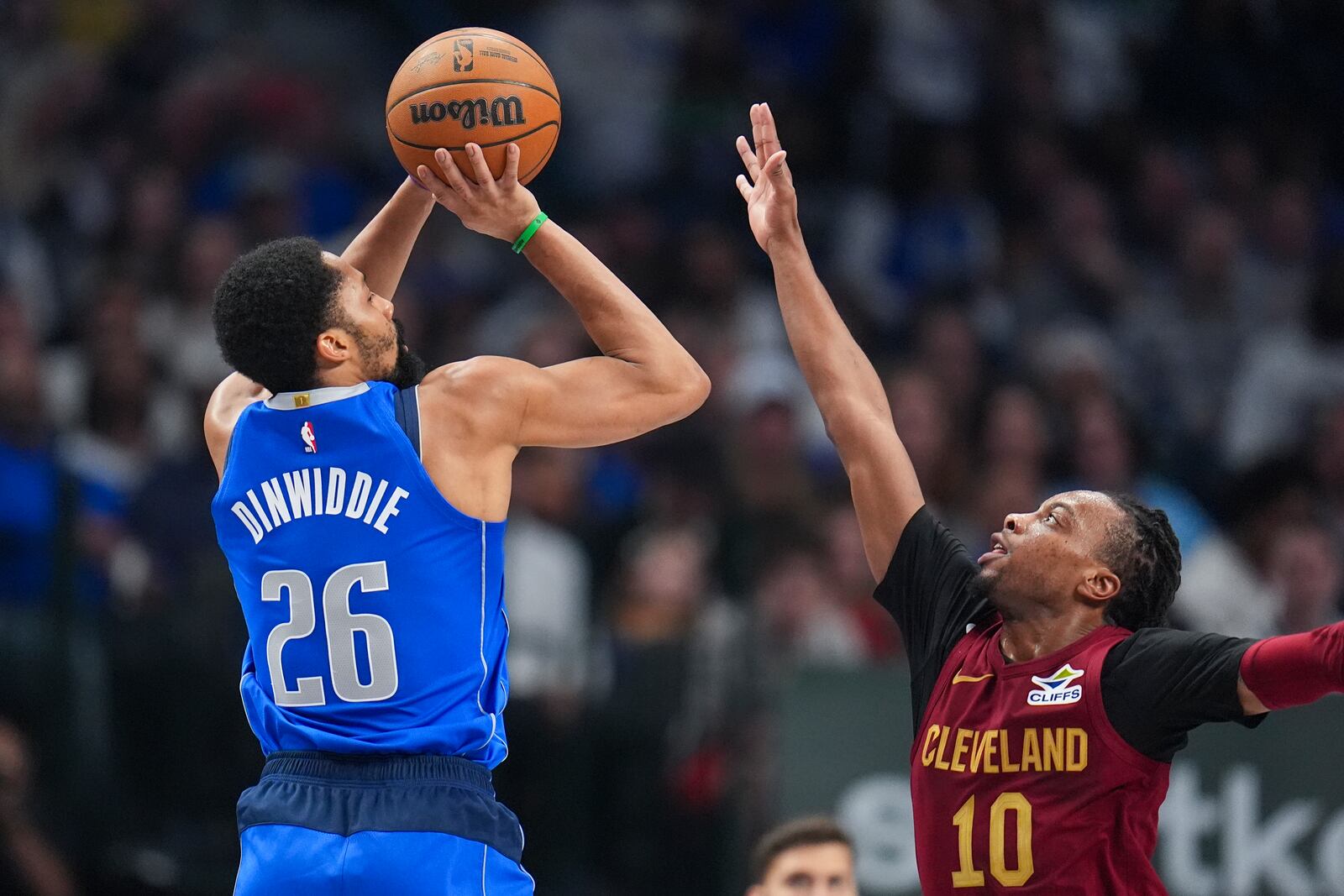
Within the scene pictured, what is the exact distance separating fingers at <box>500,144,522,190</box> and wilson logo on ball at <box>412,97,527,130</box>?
7cm

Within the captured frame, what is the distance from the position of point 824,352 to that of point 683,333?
5.56 meters

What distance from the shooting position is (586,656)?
822 centimetres

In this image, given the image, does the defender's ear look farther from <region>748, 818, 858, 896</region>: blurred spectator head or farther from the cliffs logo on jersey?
<region>748, 818, 858, 896</region>: blurred spectator head

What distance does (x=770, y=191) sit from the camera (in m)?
5.01

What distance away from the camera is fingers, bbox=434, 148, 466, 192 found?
4480 millimetres

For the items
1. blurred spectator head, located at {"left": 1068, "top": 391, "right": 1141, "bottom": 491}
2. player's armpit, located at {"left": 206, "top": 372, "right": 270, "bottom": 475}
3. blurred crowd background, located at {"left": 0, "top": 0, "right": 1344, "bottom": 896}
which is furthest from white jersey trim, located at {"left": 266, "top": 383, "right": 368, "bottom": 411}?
blurred spectator head, located at {"left": 1068, "top": 391, "right": 1141, "bottom": 491}

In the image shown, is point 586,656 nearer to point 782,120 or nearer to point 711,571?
point 711,571

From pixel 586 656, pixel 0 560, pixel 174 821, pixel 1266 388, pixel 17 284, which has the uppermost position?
pixel 17 284

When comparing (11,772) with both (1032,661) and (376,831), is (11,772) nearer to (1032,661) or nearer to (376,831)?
(376,831)

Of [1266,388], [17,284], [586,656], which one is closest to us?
[586,656]

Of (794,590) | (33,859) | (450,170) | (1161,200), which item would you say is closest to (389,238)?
(450,170)

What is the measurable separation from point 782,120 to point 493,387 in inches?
335

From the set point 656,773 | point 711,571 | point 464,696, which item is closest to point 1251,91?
point 711,571

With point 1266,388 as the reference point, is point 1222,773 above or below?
below
